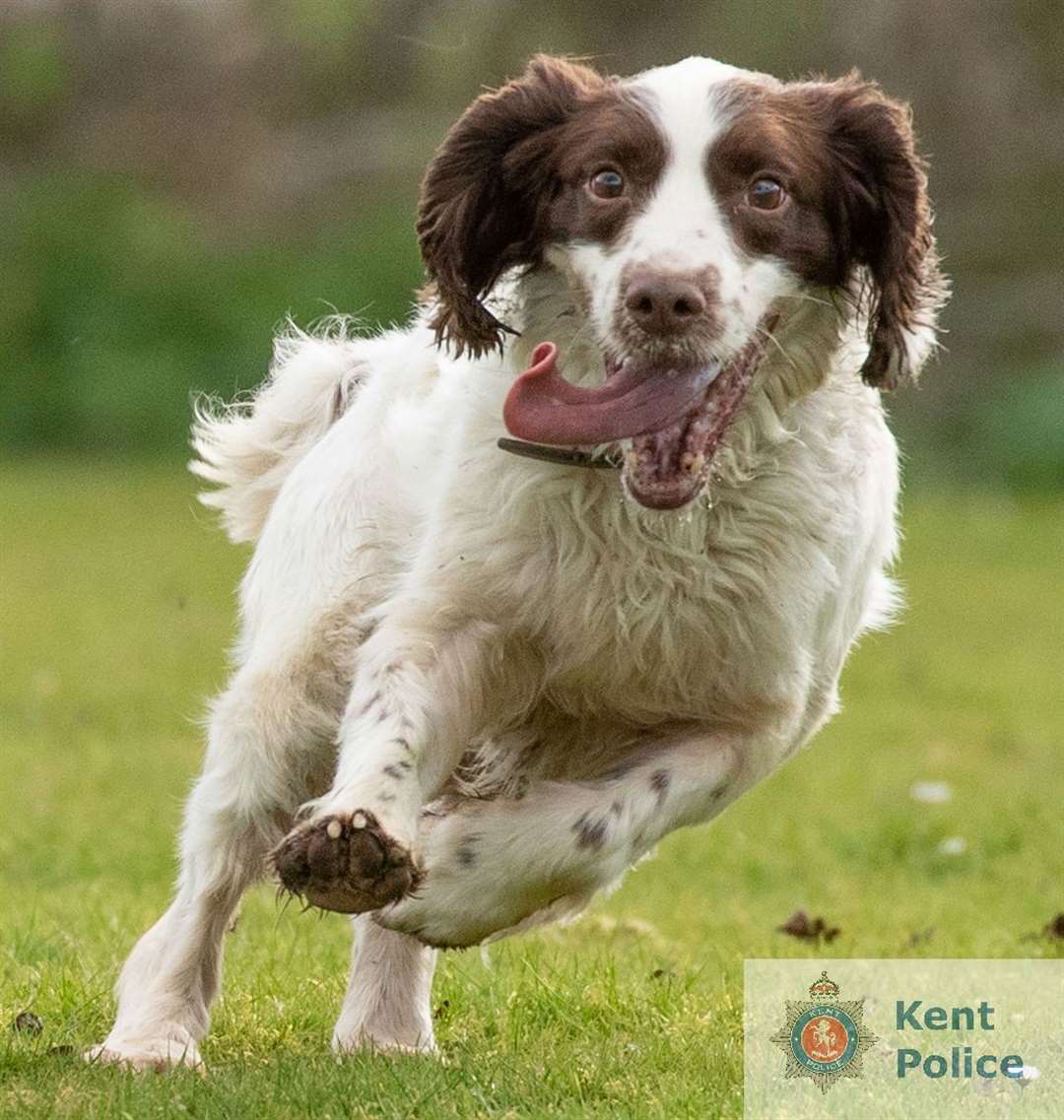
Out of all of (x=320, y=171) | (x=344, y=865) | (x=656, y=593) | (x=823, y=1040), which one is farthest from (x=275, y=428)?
(x=320, y=171)

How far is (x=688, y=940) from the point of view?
6.39m

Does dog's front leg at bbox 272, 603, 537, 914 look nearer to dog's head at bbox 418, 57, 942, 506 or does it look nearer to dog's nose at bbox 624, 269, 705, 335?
dog's head at bbox 418, 57, 942, 506

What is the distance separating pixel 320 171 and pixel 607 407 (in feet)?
53.2

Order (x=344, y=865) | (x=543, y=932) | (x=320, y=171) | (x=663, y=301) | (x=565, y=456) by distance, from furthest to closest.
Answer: (x=320, y=171), (x=543, y=932), (x=565, y=456), (x=663, y=301), (x=344, y=865)

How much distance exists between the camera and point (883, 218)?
456 centimetres

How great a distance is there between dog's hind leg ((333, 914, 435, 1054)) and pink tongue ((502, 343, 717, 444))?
44.3 inches

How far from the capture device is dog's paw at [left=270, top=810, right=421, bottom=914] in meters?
3.98

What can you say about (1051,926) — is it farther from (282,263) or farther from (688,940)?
(282,263)

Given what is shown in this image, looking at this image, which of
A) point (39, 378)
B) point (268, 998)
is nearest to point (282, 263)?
point (39, 378)

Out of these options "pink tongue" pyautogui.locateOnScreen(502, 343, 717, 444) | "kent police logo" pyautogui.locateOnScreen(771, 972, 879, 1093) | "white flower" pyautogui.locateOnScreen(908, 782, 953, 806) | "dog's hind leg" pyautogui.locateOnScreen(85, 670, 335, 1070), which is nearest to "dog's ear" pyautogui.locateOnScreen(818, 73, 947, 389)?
"pink tongue" pyautogui.locateOnScreen(502, 343, 717, 444)

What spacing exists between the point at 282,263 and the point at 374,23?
279 centimetres

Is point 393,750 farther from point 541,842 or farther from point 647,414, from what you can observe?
point 647,414

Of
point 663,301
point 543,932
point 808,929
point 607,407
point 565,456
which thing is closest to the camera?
point 663,301

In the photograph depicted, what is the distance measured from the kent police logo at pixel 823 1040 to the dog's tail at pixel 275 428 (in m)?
1.77
